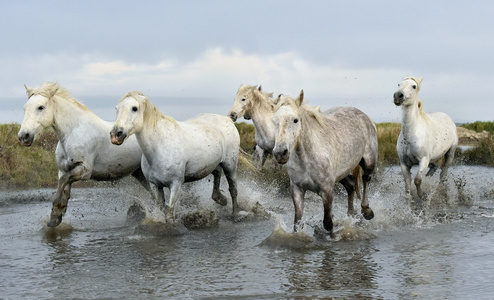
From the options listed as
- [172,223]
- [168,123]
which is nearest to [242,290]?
[172,223]

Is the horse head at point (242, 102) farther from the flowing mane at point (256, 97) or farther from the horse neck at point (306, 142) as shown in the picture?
the horse neck at point (306, 142)

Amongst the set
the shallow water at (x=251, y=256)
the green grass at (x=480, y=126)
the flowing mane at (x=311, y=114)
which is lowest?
the green grass at (x=480, y=126)

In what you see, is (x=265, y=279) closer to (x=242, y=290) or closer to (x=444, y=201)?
(x=242, y=290)

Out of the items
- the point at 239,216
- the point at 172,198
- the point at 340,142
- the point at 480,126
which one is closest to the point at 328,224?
the point at 340,142

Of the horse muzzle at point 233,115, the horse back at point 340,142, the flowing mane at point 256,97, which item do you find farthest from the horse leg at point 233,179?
the horse back at point 340,142

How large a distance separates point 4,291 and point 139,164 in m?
4.01

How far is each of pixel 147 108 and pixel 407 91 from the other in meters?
4.95

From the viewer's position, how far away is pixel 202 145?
9.75 meters

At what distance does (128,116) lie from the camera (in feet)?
27.9

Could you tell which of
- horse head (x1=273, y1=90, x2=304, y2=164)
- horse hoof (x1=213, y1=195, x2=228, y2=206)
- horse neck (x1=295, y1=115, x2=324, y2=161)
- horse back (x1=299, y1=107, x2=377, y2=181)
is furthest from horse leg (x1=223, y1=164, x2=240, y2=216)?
horse head (x1=273, y1=90, x2=304, y2=164)

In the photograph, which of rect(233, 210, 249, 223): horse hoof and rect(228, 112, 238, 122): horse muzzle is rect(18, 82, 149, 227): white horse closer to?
rect(228, 112, 238, 122): horse muzzle

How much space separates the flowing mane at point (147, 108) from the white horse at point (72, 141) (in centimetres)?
98

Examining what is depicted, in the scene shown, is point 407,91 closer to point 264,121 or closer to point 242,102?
point 264,121

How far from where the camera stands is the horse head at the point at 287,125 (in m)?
6.76
